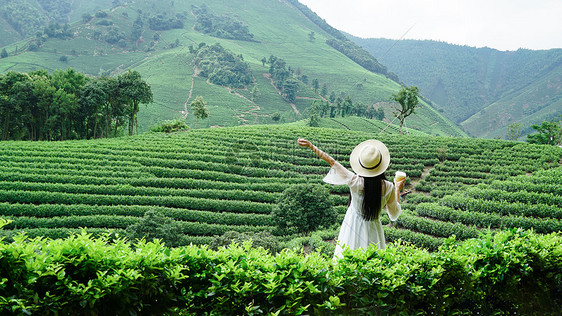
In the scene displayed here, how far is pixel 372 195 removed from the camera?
13.9ft

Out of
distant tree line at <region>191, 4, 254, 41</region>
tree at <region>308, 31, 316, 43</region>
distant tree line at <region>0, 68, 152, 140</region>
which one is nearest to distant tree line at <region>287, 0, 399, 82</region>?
tree at <region>308, 31, 316, 43</region>

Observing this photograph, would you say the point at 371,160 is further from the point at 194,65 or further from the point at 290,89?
the point at 194,65

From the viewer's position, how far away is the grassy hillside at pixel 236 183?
14.8 metres

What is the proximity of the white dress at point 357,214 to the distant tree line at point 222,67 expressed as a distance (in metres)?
87.0

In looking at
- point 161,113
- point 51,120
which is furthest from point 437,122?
point 51,120

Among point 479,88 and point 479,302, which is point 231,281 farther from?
point 479,88

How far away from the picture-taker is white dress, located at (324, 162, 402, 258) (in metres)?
4.27

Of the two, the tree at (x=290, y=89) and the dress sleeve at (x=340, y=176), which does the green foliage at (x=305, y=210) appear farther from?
the tree at (x=290, y=89)

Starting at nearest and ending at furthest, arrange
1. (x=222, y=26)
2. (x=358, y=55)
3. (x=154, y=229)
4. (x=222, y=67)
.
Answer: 1. (x=154, y=229)
2. (x=222, y=67)
3. (x=358, y=55)
4. (x=222, y=26)

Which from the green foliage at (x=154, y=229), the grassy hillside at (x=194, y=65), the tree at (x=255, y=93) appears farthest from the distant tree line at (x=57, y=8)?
the green foliage at (x=154, y=229)

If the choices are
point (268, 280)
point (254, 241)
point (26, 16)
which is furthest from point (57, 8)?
point (268, 280)

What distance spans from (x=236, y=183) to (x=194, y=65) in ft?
273

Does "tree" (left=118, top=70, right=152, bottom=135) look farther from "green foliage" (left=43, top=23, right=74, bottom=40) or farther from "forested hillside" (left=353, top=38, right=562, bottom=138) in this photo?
"green foliage" (left=43, top=23, right=74, bottom=40)

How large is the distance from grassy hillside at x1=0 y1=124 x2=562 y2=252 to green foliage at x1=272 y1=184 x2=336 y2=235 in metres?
1.01
